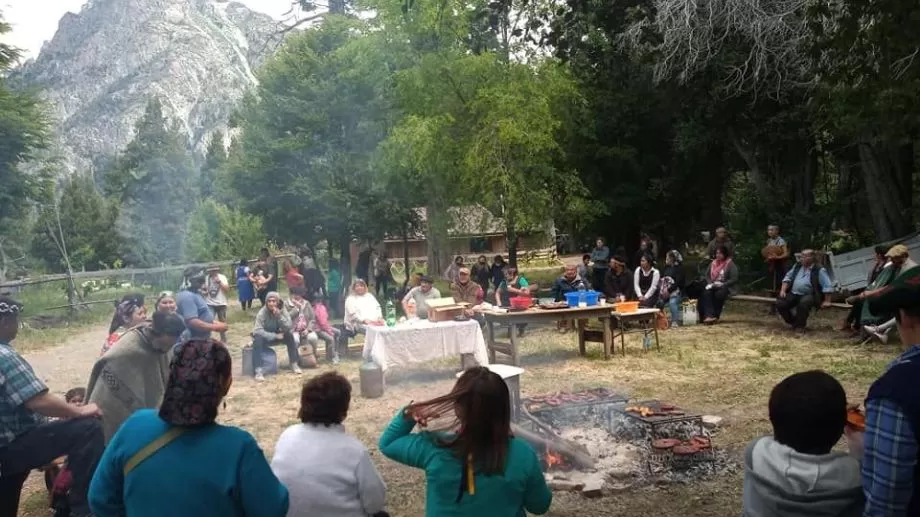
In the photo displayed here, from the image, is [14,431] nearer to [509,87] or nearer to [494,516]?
[494,516]

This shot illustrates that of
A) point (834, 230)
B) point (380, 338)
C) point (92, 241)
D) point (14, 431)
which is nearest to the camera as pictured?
point (14, 431)

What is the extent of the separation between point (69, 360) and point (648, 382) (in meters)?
9.13

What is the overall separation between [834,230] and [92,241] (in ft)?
93.4

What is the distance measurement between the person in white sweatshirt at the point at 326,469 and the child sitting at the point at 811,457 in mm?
1366

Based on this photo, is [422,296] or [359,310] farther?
[359,310]

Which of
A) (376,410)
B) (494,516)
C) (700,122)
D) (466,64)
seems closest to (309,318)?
(376,410)

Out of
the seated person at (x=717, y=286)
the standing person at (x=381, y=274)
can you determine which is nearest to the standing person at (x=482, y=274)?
the standing person at (x=381, y=274)

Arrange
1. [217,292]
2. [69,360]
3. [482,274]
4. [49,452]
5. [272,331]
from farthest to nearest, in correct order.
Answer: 1. [482,274]
2. [217,292]
3. [69,360]
4. [272,331]
5. [49,452]

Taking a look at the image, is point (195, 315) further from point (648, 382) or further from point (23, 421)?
point (648, 382)

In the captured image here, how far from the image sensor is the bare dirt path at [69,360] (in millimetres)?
10031

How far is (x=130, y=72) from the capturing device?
3398 inches

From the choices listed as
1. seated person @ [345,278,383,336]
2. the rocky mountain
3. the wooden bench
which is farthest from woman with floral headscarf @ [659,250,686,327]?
the rocky mountain

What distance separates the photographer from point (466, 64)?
Result: 17.4m

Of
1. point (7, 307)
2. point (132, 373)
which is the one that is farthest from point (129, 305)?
point (7, 307)
